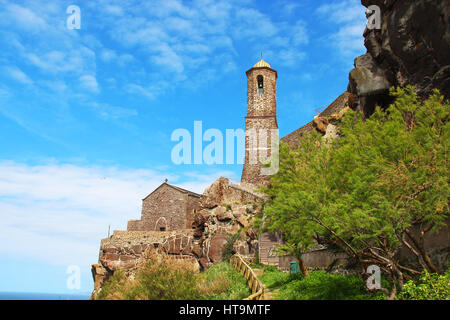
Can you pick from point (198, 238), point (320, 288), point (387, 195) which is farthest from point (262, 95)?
point (387, 195)

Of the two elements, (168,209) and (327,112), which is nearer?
(327,112)

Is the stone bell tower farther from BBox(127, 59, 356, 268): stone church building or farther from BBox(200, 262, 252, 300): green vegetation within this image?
BBox(200, 262, 252, 300): green vegetation

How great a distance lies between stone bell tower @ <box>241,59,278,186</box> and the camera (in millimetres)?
43094

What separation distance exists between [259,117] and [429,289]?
35.4 metres

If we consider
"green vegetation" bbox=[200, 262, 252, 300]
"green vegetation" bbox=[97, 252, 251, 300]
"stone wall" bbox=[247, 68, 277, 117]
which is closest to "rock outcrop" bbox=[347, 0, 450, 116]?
"green vegetation" bbox=[200, 262, 252, 300]

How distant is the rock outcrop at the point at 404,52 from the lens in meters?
15.1

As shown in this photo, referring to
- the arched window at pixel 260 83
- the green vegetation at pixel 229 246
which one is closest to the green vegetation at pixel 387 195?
the green vegetation at pixel 229 246

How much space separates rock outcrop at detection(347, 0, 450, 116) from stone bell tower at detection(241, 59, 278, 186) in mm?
21089

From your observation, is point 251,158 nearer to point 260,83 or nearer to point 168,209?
point 260,83

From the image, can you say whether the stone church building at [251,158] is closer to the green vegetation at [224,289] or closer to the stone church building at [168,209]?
the stone church building at [168,209]

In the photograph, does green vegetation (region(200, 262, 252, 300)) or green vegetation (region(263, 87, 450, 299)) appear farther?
green vegetation (region(200, 262, 252, 300))

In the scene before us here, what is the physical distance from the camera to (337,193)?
13.0 m

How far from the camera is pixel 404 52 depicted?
17.5m
